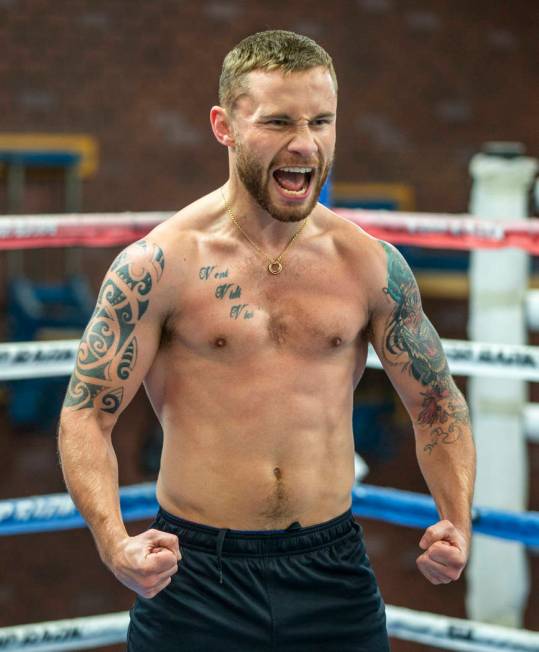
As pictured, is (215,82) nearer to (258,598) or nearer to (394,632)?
(394,632)

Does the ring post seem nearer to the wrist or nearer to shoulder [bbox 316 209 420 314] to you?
shoulder [bbox 316 209 420 314]

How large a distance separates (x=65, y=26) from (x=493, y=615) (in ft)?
14.8

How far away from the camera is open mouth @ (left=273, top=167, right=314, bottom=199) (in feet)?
5.18

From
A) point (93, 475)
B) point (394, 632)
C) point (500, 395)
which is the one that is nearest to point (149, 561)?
point (93, 475)

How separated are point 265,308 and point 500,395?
4.00 feet

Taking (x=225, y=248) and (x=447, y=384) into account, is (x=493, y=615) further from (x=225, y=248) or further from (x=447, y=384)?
(x=225, y=248)

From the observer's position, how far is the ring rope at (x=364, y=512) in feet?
6.98

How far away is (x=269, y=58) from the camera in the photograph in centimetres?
158

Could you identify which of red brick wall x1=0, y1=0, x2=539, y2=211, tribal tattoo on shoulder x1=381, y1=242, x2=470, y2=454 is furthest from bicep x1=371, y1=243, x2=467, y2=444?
red brick wall x1=0, y1=0, x2=539, y2=211

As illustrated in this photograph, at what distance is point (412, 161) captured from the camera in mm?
7152

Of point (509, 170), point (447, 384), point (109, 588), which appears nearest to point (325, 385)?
point (447, 384)

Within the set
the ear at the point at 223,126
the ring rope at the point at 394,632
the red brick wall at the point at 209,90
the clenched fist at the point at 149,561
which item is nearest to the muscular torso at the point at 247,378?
the ear at the point at 223,126

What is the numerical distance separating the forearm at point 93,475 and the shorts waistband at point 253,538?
0.14m

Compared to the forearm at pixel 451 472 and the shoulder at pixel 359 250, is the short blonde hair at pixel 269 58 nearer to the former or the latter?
the shoulder at pixel 359 250
